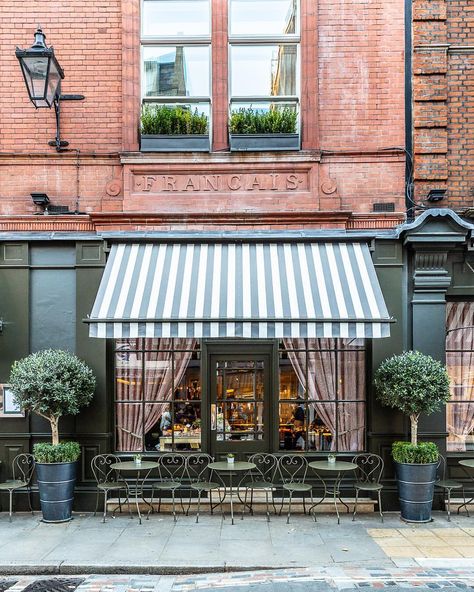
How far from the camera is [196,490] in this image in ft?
33.7

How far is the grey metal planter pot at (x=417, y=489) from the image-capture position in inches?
372

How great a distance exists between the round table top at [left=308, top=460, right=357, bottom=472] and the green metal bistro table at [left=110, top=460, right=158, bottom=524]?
243cm

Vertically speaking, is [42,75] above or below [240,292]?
above

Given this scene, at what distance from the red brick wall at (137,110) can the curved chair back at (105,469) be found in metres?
4.01

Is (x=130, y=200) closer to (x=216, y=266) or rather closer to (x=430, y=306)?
(x=216, y=266)

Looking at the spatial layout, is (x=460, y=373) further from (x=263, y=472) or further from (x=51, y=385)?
(x=51, y=385)

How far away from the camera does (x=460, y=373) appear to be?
35.4 feet

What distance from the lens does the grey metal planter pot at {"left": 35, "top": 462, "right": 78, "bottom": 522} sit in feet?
30.9

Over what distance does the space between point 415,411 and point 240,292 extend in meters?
3.13

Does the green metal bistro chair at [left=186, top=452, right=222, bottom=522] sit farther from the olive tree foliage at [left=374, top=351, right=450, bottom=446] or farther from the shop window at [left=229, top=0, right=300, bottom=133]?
the shop window at [left=229, top=0, right=300, bottom=133]

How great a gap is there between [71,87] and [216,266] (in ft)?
12.8

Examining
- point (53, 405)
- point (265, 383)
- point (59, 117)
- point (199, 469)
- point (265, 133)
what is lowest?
point (199, 469)

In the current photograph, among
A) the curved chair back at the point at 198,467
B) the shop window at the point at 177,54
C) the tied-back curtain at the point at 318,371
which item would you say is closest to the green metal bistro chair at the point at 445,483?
the tied-back curtain at the point at 318,371

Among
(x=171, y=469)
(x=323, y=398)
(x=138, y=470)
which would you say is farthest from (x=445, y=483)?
(x=138, y=470)
